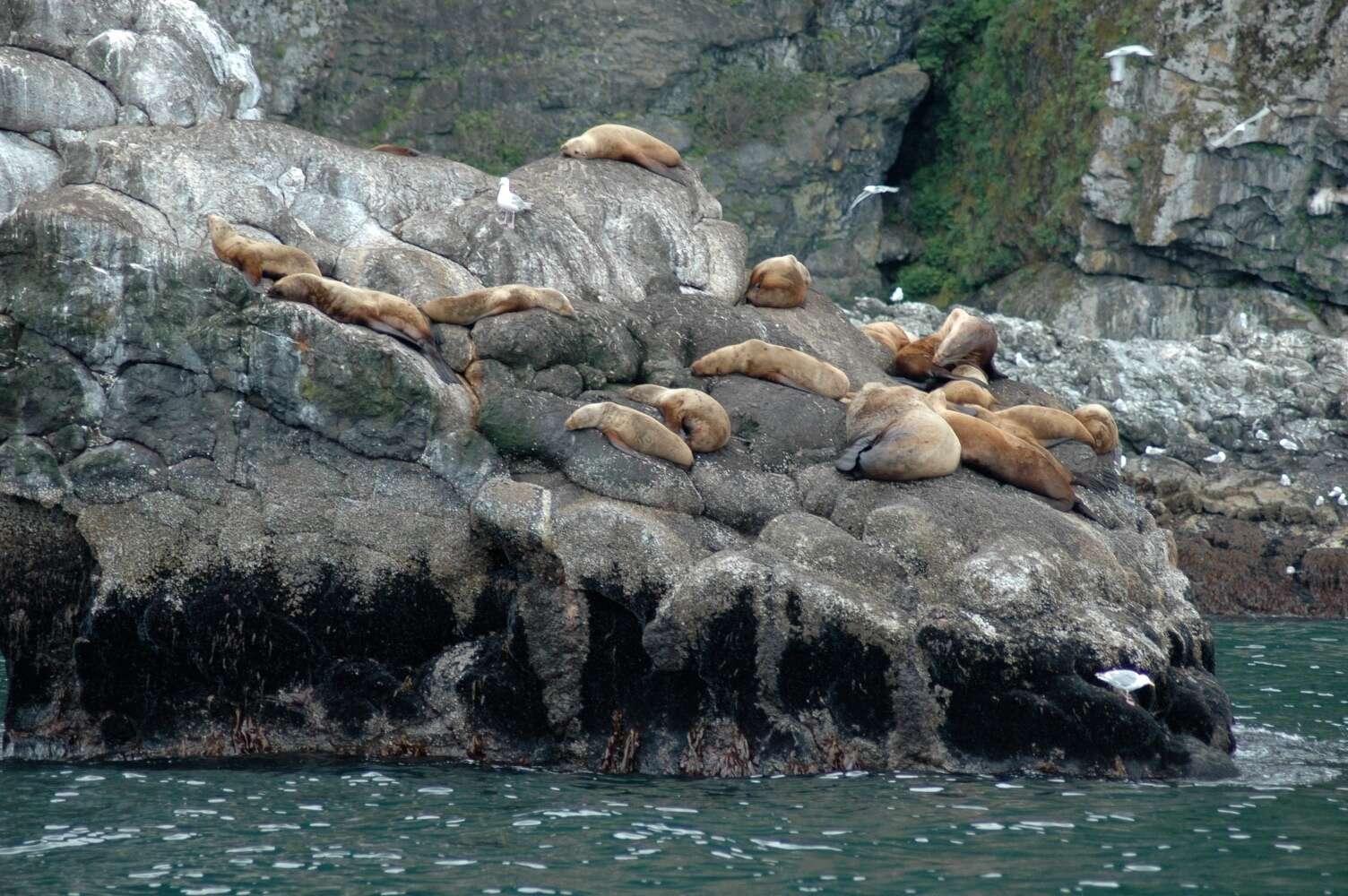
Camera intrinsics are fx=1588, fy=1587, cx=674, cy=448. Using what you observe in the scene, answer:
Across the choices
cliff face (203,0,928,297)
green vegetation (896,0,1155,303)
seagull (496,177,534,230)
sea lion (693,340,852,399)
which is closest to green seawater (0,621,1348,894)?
sea lion (693,340,852,399)

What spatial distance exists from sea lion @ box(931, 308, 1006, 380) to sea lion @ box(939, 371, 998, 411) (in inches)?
32.3

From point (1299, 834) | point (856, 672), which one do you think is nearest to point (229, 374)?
point (856, 672)

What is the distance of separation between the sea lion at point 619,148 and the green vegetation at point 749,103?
23.2m

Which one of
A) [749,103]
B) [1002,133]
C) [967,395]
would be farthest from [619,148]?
[1002,133]

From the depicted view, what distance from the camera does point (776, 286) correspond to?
38.5ft

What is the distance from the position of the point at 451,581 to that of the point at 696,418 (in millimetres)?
1809

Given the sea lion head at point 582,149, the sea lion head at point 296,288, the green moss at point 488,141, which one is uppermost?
the green moss at point 488,141

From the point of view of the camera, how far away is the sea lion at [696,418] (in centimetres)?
951

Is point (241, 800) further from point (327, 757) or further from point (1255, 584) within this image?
point (1255, 584)

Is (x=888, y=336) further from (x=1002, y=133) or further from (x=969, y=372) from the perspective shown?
(x=1002, y=133)

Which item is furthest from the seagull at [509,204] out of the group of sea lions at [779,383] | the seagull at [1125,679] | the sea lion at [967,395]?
the seagull at [1125,679]

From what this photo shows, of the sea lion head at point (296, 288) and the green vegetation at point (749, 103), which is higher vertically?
the green vegetation at point (749, 103)

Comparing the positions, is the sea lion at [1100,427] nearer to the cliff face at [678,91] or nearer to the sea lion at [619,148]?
the sea lion at [619,148]

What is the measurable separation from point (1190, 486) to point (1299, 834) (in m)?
13.0
